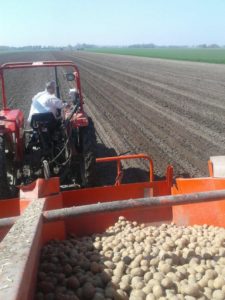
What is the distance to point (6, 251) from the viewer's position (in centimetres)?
267

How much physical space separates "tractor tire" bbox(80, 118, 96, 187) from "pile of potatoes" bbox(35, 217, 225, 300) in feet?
4.72

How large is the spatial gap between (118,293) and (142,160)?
5.35 m

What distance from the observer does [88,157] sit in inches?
237

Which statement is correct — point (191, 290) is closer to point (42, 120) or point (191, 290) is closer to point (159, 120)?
point (42, 120)

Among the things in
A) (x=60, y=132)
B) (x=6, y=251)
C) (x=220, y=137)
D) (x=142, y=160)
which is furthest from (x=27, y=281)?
(x=220, y=137)

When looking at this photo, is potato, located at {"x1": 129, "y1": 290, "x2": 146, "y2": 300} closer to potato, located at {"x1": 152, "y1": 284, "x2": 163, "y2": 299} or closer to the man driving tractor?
potato, located at {"x1": 152, "y1": 284, "x2": 163, "y2": 299}

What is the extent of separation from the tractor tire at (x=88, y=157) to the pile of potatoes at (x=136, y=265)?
144 cm

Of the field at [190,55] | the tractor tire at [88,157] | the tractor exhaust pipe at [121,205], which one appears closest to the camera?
the tractor exhaust pipe at [121,205]

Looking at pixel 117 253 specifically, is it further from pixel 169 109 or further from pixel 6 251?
pixel 169 109

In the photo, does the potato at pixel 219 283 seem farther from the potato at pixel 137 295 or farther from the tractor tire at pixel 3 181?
the tractor tire at pixel 3 181

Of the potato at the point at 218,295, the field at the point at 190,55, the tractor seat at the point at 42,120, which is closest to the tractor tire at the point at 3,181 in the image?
the tractor seat at the point at 42,120

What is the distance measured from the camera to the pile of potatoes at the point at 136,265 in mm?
3250

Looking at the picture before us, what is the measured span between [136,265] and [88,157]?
100 inches

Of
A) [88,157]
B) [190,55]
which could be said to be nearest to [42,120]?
[88,157]
